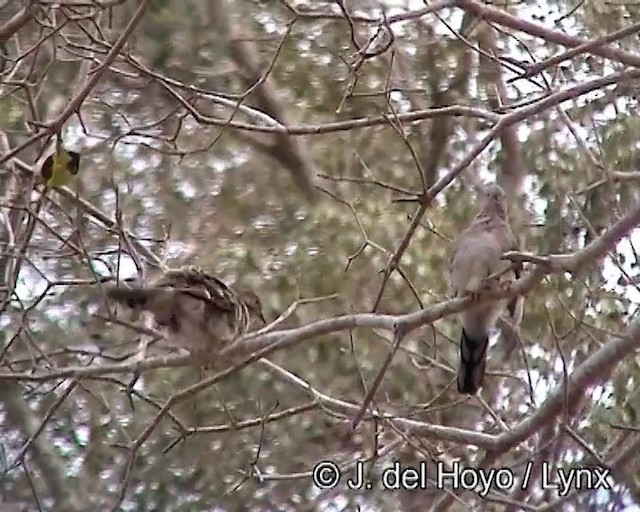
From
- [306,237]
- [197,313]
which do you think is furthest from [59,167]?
[306,237]

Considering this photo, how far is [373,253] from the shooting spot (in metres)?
4.70

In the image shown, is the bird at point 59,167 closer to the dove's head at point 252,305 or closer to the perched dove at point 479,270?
the dove's head at point 252,305

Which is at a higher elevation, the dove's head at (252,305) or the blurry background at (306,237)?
the blurry background at (306,237)

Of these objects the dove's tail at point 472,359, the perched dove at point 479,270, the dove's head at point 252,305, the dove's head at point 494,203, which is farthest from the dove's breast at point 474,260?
the dove's head at point 252,305

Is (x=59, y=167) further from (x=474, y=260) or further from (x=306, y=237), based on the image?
(x=306, y=237)

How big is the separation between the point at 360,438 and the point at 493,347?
2.23 ft

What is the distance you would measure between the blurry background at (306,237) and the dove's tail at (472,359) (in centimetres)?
9

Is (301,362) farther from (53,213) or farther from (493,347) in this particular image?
(53,213)

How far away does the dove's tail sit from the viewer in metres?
3.68

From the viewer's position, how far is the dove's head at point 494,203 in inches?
145

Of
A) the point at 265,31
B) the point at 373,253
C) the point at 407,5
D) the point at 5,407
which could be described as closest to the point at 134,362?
the point at 5,407

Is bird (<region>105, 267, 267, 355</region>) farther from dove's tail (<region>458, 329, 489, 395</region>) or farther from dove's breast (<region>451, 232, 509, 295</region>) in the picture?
dove's tail (<region>458, 329, 489, 395</region>)

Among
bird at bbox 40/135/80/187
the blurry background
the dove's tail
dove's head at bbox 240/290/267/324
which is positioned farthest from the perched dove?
bird at bbox 40/135/80/187

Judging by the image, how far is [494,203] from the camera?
3693 mm
